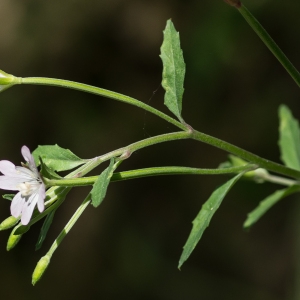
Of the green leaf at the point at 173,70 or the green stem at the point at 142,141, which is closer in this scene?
the green stem at the point at 142,141

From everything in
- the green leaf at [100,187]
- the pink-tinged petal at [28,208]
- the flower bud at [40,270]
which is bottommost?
the flower bud at [40,270]

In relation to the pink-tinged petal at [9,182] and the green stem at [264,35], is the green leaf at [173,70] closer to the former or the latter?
the green stem at [264,35]

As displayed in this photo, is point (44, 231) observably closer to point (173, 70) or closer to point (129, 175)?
point (129, 175)

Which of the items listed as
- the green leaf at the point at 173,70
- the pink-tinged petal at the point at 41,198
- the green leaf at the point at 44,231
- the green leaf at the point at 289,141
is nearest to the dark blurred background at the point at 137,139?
the green leaf at the point at 289,141

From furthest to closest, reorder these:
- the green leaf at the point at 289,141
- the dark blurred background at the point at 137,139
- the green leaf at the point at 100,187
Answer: the dark blurred background at the point at 137,139 < the green leaf at the point at 289,141 < the green leaf at the point at 100,187

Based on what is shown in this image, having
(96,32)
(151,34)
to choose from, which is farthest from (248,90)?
(96,32)

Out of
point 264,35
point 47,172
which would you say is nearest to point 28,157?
point 47,172
